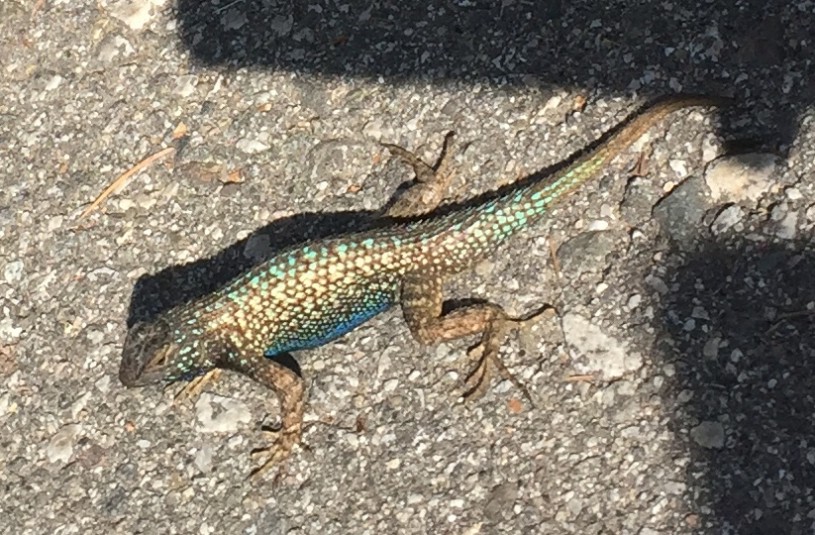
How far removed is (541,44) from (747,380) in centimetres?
165

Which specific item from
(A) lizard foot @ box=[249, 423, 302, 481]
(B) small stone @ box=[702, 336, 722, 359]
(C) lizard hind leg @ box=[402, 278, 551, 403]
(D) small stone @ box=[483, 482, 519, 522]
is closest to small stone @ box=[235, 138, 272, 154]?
(C) lizard hind leg @ box=[402, 278, 551, 403]

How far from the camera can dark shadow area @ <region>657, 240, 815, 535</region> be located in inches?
140

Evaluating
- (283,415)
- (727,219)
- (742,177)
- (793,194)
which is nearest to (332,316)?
(283,415)

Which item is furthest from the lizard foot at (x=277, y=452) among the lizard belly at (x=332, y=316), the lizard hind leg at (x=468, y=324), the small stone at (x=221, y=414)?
the lizard hind leg at (x=468, y=324)

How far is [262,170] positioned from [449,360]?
1.23m

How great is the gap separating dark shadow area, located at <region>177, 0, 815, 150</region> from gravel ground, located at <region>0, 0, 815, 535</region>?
12mm

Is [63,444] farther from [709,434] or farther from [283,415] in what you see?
[709,434]

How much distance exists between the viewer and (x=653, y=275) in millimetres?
4016

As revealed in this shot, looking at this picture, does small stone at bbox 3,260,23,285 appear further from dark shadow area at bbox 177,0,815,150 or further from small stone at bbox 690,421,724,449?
small stone at bbox 690,421,724,449

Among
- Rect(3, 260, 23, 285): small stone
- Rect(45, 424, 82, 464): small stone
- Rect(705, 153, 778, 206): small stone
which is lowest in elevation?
Rect(45, 424, 82, 464): small stone

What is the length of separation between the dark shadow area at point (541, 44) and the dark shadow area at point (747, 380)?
22.4 inches

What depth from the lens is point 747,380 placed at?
373cm

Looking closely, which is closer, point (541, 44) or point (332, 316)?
point (332, 316)

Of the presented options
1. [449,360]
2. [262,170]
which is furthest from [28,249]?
[449,360]
